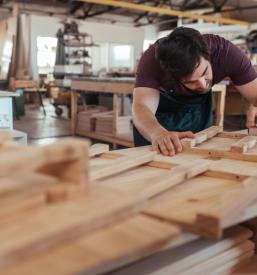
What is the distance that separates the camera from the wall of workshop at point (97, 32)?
12.0 meters

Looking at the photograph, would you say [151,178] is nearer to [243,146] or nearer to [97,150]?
[97,150]

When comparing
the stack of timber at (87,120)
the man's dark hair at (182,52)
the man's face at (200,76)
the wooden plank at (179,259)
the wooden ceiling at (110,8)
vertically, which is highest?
the wooden ceiling at (110,8)

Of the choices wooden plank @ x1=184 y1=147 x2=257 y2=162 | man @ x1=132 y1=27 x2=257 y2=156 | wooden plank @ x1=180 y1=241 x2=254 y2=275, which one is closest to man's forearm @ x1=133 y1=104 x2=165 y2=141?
man @ x1=132 y1=27 x2=257 y2=156

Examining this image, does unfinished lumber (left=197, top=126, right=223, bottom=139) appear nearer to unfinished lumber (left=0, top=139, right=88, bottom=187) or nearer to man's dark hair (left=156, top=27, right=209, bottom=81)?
man's dark hair (left=156, top=27, right=209, bottom=81)

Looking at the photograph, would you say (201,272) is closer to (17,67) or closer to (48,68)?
(17,67)

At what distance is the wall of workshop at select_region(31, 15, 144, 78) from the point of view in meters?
12.0

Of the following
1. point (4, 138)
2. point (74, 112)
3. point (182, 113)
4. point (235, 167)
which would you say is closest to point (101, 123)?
point (74, 112)

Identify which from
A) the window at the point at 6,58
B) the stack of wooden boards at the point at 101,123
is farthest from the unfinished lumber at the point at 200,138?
the window at the point at 6,58

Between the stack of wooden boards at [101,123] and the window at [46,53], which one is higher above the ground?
the window at [46,53]

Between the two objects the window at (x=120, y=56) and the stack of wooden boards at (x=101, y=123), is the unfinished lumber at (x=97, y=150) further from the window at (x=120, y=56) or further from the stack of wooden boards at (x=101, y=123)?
the window at (x=120, y=56)

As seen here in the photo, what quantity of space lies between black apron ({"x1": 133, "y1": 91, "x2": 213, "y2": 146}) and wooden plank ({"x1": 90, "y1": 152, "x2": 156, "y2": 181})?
103 centimetres

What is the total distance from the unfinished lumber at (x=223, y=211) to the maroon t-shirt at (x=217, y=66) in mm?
1173

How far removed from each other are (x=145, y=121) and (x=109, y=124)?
3748 mm

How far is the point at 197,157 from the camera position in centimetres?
159
